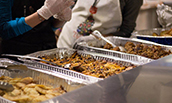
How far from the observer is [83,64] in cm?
132

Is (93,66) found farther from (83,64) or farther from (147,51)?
(147,51)

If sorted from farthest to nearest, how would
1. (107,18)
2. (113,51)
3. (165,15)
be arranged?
(165,15) < (107,18) < (113,51)

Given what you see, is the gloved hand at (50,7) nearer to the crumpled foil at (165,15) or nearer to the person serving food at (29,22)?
the person serving food at (29,22)

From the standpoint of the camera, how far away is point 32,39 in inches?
65.3

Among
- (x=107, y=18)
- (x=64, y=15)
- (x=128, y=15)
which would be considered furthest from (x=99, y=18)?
(x=64, y=15)

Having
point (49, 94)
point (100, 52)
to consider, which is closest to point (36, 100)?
point (49, 94)

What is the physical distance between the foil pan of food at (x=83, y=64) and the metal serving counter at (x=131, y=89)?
187mm

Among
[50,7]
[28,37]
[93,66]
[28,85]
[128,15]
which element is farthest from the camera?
[128,15]

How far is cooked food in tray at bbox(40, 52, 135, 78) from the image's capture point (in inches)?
44.0

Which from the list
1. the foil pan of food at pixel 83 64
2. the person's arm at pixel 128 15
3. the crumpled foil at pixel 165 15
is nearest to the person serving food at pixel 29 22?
the foil pan of food at pixel 83 64

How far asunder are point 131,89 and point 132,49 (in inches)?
36.7

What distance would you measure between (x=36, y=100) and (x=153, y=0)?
3259mm

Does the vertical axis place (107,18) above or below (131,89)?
above

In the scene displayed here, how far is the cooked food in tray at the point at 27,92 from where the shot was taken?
70 centimetres
